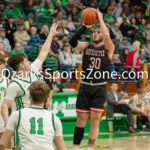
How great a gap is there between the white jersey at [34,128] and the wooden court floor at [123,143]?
239 inches

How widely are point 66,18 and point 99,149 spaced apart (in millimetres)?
9096

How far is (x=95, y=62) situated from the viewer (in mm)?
9562

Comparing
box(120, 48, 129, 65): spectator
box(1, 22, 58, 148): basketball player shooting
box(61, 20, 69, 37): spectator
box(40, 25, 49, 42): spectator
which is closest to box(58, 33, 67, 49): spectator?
box(40, 25, 49, 42): spectator

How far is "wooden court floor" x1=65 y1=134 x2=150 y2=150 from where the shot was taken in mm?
12914

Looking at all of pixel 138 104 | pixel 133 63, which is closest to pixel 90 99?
pixel 138 104

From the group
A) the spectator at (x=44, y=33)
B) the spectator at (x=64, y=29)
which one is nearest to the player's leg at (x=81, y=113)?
the spectator at (x=44, y=33)

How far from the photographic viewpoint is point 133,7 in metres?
23.8

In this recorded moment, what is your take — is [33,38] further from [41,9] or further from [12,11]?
[41,9]

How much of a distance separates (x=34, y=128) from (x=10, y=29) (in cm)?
1282

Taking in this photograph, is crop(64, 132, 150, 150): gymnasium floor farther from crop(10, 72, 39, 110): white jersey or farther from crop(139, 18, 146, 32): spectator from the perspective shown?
crop(139, 18, 146, 32): spectator

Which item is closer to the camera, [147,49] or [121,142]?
[121,142]

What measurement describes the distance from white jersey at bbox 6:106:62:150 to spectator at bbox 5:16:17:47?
12.5 metres

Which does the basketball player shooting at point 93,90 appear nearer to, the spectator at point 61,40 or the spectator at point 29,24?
the spectator at point 61,40

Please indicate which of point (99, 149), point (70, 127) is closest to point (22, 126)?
point (99, 149)
